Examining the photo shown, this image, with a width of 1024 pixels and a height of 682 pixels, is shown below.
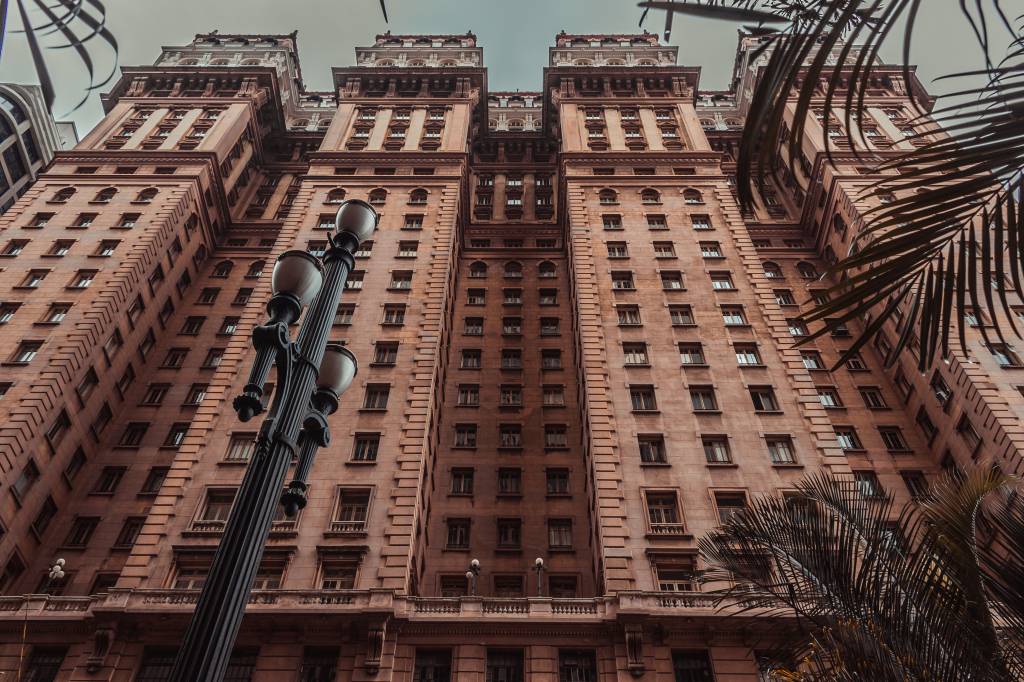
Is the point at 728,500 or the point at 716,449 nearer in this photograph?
the point at 728,500

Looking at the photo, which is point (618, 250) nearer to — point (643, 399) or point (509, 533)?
point (643, 399)

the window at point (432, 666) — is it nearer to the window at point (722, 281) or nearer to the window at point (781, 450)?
the window at point (781, 450)

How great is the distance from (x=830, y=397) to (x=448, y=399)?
2181 cm

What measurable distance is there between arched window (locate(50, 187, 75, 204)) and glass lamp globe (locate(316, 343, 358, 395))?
49938 mm

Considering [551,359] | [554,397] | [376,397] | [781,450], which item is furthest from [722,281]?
[376,397]

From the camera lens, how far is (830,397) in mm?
43344

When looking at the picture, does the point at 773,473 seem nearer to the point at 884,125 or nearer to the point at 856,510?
the point at 856,510

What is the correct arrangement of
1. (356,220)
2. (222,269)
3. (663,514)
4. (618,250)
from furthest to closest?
(222,269), (618,250), (663,514), (356,220)

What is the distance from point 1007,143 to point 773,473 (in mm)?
28627

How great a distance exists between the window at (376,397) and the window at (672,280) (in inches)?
667

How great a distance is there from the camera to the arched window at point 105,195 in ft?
169

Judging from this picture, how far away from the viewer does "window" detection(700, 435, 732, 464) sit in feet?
107

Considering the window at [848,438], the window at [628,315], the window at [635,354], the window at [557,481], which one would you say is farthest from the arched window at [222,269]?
the window at [848,438]

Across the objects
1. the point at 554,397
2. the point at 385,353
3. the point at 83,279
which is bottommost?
the point at 385,353
